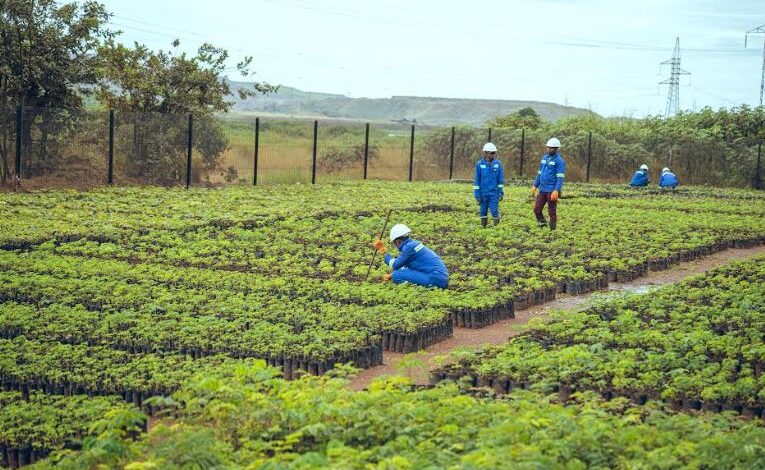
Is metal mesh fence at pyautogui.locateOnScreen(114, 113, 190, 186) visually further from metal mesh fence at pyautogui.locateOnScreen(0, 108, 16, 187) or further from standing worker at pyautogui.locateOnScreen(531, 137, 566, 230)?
standing worker at pyautogui.locateOnScreen(531, 137, 566, 230)

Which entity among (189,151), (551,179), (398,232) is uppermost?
(189,151)

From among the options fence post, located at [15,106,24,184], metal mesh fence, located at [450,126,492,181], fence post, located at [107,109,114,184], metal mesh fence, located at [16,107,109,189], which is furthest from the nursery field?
metal mesh fence, located at [450,126,492,181]

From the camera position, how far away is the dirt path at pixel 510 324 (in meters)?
11.4

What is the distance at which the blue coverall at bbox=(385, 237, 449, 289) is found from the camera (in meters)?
15.5

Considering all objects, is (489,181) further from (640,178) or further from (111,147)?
(640,178)

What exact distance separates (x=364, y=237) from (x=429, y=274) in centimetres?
587

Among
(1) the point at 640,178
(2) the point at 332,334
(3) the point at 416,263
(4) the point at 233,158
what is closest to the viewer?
(2) the point at 332,334

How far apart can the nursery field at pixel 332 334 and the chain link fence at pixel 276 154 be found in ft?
18.6

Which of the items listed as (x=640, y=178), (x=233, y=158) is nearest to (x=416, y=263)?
(x=233, y=158)

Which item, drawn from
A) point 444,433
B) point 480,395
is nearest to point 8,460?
point 444,433

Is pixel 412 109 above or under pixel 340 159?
above

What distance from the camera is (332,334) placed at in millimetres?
11969

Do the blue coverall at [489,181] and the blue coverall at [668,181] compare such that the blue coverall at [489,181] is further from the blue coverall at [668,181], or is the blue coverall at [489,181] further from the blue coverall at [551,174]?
the blue coverall at [668,181]

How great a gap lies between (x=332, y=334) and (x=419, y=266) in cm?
384
